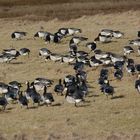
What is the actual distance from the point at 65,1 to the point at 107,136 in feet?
145

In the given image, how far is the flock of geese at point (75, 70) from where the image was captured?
29953 millimetres

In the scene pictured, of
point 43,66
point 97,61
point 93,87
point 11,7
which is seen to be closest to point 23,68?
point 43,66

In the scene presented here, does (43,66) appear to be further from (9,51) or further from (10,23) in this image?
(10,23)

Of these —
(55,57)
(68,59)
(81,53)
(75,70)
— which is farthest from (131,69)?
(55,57)

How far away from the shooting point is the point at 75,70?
3716cm

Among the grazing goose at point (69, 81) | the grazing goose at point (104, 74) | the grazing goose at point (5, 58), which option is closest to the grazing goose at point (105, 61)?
the grazing goose at point (104, 74)

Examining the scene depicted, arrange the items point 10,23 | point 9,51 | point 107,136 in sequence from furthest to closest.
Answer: point 10,23 → point 9,51 → point 107,136

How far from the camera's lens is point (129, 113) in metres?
27.7

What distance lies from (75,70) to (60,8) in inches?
1106

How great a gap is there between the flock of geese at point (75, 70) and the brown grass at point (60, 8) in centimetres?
1127

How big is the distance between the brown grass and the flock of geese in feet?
37.0

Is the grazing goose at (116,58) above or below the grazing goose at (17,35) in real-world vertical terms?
above

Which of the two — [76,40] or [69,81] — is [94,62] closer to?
[69,81]

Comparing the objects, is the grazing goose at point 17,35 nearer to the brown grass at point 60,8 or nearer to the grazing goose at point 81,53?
the grazing goose at point 81,53
